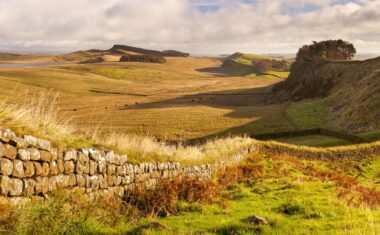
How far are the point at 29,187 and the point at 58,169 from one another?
1.31 m

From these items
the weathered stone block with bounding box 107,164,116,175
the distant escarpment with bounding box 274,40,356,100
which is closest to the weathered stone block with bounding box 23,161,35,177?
the weathered stone block with bounding box 107,164,116,175

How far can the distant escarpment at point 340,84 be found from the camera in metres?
69.3

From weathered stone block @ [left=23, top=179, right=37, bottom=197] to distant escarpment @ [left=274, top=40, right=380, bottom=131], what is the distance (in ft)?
193

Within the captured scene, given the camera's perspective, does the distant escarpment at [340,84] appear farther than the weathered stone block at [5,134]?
Yes

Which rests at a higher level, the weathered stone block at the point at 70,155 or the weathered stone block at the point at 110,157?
the weathered stone block at the point at 70,155

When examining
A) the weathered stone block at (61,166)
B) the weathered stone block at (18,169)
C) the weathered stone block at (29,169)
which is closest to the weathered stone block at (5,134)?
the weathered stone block at (18,169)

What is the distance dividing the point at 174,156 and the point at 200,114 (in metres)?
66.5

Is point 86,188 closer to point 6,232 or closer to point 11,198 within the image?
point 11,198

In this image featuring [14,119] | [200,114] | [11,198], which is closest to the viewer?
[11,198]

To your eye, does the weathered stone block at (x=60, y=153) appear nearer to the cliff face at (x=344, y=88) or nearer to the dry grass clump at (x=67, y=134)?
the dry grass clump at (x=67, y=134)

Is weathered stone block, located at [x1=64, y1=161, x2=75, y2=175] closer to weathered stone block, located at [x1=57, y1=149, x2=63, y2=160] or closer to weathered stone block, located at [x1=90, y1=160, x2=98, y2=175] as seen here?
weathered stone block, located at [x1=57, y1=149, x2=63, y2=160]

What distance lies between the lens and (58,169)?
38.8 feet

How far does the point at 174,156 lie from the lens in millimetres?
20203

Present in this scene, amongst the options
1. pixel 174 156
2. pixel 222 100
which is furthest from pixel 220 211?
pixel 222 100
